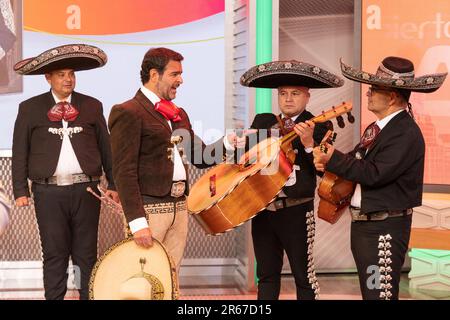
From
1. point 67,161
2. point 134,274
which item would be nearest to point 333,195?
point 134,274

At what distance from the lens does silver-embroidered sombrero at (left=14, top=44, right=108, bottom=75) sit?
17.1 ft

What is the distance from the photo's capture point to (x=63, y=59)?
206 inches

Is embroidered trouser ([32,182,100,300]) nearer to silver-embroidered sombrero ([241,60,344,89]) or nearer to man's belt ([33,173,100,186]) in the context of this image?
man's belt ([33,173,100,186])

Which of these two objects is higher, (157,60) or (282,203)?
(157,60)

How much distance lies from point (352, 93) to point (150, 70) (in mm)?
3061

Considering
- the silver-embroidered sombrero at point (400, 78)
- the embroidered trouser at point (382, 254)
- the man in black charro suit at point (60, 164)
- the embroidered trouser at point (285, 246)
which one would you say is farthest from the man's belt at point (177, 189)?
the silver-embroidered sombrero at point (400, 78)

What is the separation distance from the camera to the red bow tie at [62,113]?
5320 mm

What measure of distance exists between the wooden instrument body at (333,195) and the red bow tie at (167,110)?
90 centimetres

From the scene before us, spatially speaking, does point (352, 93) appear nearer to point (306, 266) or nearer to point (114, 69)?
point (114, 69)

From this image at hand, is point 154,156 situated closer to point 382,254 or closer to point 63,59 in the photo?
point 63,59

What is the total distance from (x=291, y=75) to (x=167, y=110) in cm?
75

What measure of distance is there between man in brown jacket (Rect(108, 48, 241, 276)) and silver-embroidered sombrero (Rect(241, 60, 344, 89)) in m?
0.51

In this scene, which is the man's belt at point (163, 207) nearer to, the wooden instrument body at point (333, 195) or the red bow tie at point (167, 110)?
the red bow tie at point (167, 110)

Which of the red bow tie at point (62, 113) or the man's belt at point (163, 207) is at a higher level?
the red bow tie at point (62, 113)
